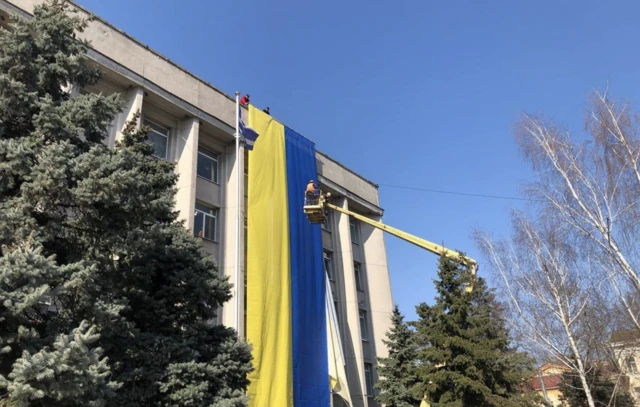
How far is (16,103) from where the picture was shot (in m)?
8.26

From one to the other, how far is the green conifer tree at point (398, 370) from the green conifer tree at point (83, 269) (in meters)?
12.6

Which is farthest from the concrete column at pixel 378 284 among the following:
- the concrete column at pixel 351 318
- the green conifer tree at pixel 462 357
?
the green conifer tree at pixel 462 357

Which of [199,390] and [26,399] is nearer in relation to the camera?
[26,399]

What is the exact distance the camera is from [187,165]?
19.2 m

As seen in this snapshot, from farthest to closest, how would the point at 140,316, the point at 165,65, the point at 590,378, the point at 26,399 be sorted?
the point at 590,378 < the point at 165,65 < the point at 140,316 < the point at 26,399

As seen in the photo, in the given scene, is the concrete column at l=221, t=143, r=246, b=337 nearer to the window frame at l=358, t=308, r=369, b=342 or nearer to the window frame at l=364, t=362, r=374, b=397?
the window frame at l=364, t=362, r=374, b=397

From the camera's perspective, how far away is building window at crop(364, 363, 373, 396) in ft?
81.4

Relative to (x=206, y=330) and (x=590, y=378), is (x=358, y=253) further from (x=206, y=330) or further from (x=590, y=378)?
(x=206, y=330)

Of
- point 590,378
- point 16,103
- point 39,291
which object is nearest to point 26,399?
point 39,291

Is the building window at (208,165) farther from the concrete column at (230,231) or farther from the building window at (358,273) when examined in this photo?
the building window at (358,273)

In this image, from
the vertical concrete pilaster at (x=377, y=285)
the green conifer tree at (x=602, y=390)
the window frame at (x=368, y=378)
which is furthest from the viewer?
the vertical concrete pilaster at (x=377, y=285)

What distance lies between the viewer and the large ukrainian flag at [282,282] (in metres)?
17.9

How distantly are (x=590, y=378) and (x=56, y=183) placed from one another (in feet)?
83.2

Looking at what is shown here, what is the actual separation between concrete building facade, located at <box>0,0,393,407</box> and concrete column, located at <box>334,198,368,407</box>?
0.05 meters
